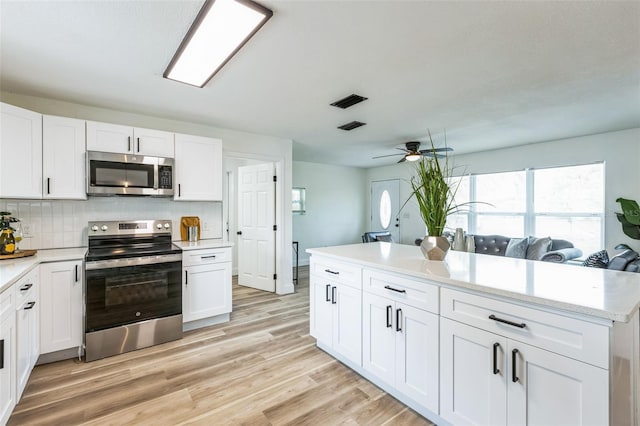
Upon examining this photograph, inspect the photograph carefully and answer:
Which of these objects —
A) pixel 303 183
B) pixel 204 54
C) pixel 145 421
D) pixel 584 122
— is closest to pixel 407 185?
pixel 303 183

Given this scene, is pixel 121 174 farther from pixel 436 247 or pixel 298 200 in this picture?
pixel 298 200

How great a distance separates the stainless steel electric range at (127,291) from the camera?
8.39ft

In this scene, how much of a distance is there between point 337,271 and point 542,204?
4365mm

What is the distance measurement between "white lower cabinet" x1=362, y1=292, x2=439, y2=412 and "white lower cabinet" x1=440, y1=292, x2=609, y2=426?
0.23ft

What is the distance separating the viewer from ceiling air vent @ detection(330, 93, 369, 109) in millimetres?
2867

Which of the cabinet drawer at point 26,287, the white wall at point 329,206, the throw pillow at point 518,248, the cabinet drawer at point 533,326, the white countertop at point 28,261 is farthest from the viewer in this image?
the white wall at point 329,206

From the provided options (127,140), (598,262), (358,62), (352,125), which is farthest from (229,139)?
(598,262)

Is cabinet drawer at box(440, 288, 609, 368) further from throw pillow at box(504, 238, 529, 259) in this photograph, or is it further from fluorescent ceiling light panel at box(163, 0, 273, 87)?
throw pillow at box(504, 238, 529, 259)

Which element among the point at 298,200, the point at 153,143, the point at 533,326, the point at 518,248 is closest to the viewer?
the point at 533,326

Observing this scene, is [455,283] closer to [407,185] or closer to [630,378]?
[630,378]

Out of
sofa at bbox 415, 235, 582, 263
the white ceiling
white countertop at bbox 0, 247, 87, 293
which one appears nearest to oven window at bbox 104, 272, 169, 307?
white countertop at bbox 0, 247, 87, 293

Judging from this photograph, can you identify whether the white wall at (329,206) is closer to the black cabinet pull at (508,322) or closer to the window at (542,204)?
the window at (542,204)

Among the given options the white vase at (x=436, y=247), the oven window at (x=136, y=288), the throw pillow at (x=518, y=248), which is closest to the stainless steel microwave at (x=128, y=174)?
the oven window at (x=136, y=288)

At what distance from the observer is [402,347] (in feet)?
6.34
